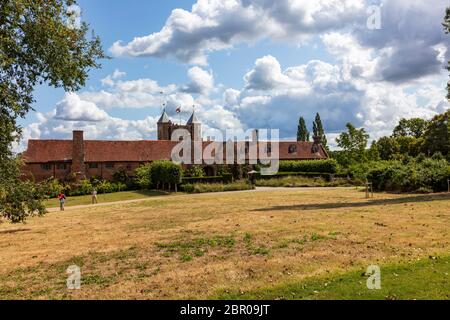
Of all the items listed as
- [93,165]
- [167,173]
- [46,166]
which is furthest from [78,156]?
[167,173]

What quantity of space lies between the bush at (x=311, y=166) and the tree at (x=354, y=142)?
27.6 ft

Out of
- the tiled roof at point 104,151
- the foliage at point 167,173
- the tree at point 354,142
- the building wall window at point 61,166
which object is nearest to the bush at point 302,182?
the tree at point 354,142

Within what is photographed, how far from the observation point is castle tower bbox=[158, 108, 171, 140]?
8625 cm

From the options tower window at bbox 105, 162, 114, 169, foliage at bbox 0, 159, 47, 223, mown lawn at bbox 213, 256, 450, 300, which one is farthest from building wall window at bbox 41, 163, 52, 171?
mown lawn at bbox 213, 256, 450, 300

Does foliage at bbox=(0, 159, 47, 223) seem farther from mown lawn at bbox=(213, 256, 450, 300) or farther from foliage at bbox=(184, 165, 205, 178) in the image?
foliage at bbox=(184, 165, 205, 178)

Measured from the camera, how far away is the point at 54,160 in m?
52.8

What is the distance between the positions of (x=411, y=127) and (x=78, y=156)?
2856 inches

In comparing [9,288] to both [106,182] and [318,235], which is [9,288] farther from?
[106,182]

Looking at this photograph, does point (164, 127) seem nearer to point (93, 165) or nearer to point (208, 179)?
point (93, 165)

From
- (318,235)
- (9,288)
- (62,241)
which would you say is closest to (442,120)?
(318,235)

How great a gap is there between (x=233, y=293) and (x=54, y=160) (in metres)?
50.6

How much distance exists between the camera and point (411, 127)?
88.8 meters

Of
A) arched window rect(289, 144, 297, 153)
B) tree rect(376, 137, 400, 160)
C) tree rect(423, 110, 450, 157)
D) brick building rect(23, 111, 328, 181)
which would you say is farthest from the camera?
tree rect(376, 137, 400, 160)

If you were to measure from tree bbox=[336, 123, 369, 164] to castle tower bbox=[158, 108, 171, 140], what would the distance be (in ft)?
151
